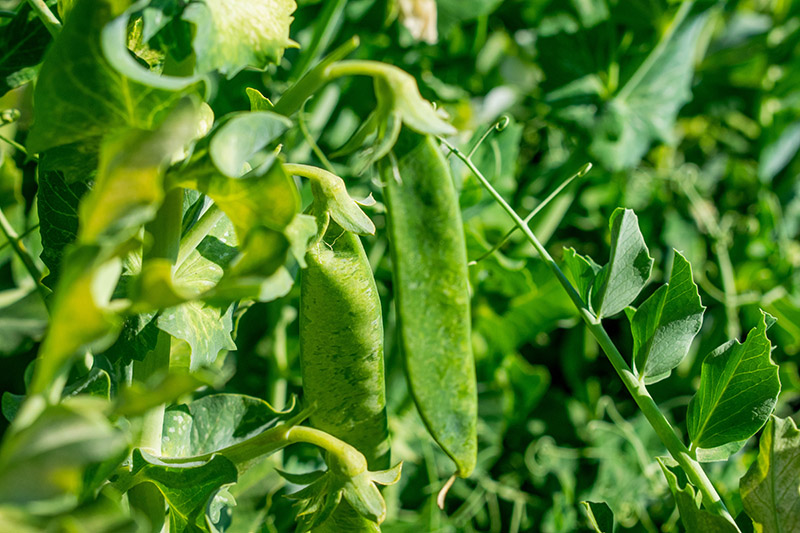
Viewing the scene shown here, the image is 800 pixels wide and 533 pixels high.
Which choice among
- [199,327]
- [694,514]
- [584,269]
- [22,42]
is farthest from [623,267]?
[22,42]

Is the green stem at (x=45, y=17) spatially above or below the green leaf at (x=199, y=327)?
above

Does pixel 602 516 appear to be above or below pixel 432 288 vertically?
below

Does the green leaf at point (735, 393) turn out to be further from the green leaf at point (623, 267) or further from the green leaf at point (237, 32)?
the green leaf at point (237, 32)

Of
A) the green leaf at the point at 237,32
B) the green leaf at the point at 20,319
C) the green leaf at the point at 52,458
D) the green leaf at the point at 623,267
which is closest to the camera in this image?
the green leaf at the point at 52,458

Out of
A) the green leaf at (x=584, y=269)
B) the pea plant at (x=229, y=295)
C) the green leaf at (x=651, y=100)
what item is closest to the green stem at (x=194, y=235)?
the pea plant at (x=229, y=295)

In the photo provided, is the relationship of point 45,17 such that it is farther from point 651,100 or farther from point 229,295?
point 651,100

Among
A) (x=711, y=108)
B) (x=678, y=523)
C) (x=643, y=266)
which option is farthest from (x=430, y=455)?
(x=711, y=108)

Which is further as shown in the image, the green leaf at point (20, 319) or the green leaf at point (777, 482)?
the green leaf at point (20, 319)

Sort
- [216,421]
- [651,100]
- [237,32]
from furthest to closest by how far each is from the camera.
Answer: [651,100]
[216,421]
[237,32]
